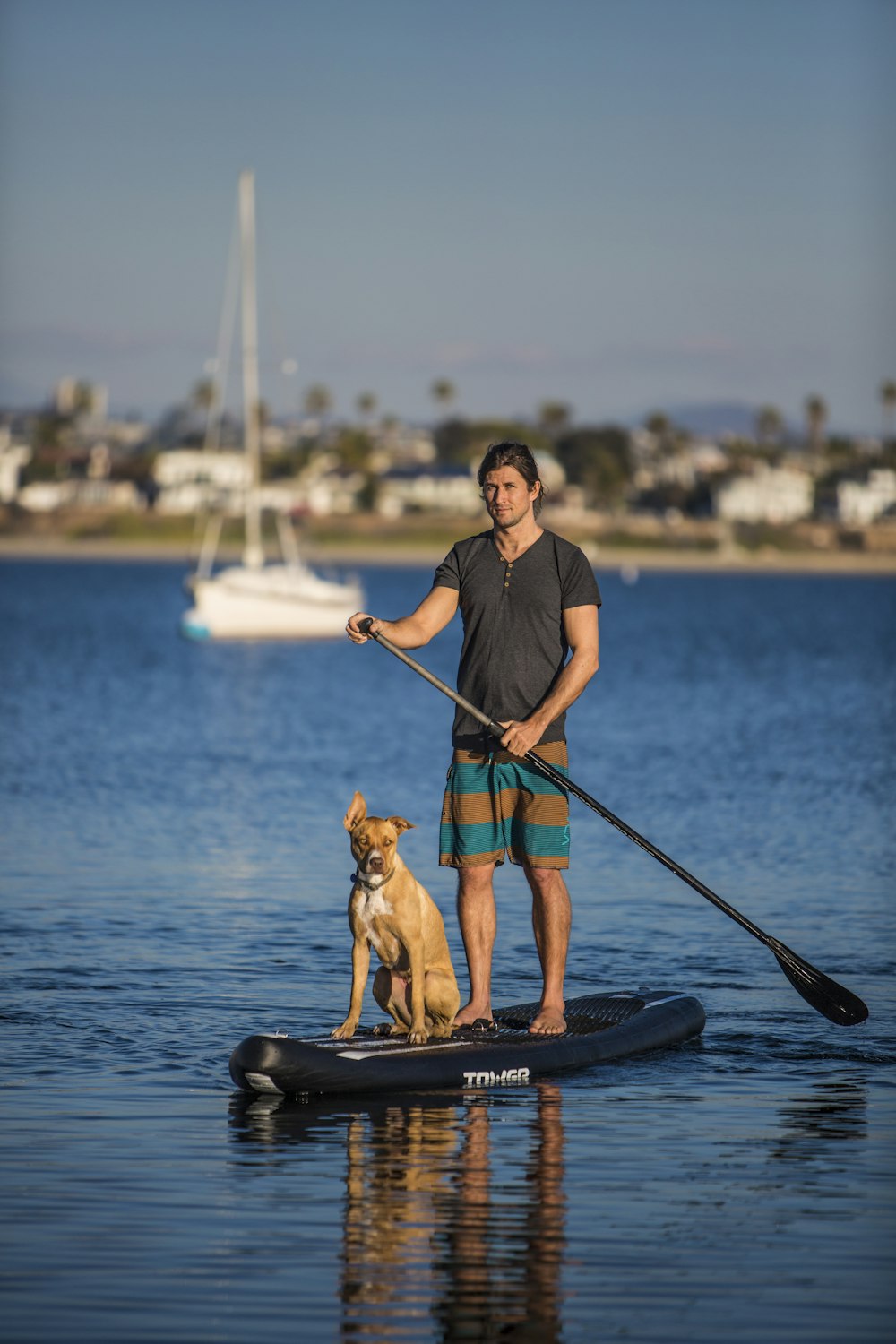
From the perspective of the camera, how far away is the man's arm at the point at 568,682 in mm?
8125

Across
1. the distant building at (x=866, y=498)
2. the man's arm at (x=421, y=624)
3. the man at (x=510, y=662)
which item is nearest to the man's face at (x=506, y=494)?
the man at (x=510, y=662)

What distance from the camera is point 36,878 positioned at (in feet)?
47.2

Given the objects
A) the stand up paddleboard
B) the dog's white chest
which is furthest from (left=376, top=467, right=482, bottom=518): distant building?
the dog's white chest

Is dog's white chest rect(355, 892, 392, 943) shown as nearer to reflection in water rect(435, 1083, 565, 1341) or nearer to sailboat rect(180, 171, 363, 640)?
reflection in water rect(435, 1083, 565, 1341)

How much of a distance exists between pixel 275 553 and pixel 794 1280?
405ft

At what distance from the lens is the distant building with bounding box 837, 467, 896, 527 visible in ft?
607

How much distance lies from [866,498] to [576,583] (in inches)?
7208

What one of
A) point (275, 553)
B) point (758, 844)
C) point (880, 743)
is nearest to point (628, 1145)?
point (758, 844)

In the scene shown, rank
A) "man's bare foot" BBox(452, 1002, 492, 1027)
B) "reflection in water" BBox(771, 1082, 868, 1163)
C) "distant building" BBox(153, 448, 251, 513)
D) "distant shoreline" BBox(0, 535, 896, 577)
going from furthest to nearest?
"distant building" BBox(153, 448, 251, 513) → "distant shoreline" BBox(0, 535, 896, 577) → "man's bare foot" BBox(452, 1002, 492, 1027) → "reflection in water" BBox(771, 1082, 868, 1163)

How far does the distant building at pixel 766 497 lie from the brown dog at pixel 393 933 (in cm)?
16849

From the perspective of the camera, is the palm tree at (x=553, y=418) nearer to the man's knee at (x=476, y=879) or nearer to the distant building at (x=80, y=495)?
the distant building at (x=80, y=495)

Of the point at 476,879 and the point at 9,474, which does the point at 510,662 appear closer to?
the point at 476,879

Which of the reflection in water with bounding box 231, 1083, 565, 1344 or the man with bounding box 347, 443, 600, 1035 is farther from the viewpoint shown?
the man with bounding box 347, 443, 600, 1035

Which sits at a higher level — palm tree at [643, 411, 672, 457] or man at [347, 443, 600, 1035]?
palm tree at [643, 411, 672, 457]
